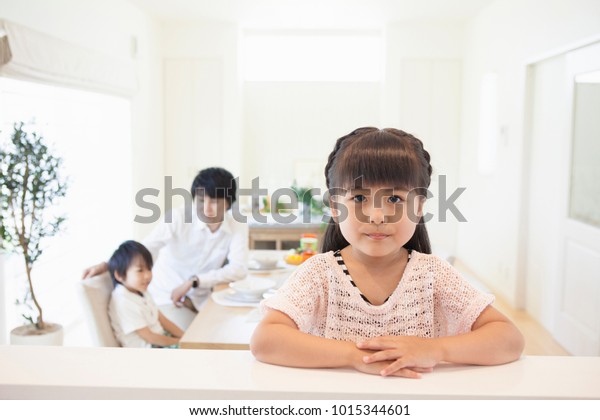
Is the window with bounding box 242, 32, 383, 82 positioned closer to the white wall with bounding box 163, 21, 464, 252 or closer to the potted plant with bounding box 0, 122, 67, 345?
the white wall with bounding box 163, 21, 464, 252

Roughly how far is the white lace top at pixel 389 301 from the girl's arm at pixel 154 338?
1.28 m

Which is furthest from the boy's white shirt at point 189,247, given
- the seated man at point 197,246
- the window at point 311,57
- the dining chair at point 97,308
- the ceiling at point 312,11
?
the window at point 311,57

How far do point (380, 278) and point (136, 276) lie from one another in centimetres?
136

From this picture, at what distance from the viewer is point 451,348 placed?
88cm

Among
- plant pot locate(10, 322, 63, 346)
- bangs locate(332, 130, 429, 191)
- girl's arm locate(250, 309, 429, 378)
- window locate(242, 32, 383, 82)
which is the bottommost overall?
plant pot locate(10, 322, 63, 346)

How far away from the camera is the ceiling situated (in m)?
5.49

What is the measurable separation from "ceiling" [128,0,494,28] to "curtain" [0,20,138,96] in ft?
Result: 3.23

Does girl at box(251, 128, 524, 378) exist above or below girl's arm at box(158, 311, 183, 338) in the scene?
above

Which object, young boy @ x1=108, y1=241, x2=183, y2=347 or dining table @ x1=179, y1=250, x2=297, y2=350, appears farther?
young boy @ x1=108, y1=241, x2=183, y2=347

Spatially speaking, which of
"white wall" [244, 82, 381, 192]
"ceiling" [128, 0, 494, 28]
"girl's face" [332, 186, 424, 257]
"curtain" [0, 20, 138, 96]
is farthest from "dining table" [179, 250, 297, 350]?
"white wall" [244, 82, 381, 192]

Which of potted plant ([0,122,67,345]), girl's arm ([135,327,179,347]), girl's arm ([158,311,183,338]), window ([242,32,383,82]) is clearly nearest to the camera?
girl's arm ([135,327,179,347])

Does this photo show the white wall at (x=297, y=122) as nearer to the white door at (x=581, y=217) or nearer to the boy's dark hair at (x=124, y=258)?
the white door at (x=581, y=217)

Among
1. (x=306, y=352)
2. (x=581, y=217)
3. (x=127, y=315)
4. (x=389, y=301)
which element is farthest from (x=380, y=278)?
(x=581, y=217)

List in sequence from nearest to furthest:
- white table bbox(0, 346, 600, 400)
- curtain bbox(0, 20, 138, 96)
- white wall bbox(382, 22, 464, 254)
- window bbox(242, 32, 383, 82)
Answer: white table bbox(0, 346, 600, 400) < curtain bbox(0, 20, 138, 96) < white wall bbox(382, 22, 464, 254) < window bbox(242, 32, 383, 82)
